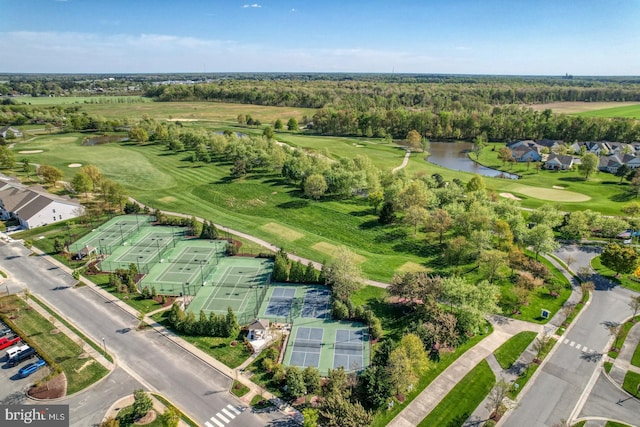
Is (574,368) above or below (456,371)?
below

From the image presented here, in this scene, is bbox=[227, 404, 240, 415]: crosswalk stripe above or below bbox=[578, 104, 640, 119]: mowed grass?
below

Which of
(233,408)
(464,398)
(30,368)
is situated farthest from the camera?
(30,368)

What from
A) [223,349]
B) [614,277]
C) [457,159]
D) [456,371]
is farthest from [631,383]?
[457,159]

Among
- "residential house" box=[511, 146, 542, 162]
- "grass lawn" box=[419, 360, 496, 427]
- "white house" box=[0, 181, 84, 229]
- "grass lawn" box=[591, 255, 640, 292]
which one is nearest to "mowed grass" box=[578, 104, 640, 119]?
"residential house" box=[511, 146, 542, 162]

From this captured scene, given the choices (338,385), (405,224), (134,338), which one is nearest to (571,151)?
(405,224)

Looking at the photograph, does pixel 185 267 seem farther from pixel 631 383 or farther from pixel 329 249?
pixel 631 383

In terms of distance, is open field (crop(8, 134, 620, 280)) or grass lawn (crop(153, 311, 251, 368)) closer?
grass lawn (crop(153, 311, 251, 368))

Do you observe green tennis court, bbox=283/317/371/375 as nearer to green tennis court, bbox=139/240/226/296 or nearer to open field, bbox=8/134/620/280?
open field, bbox=8/134/620/280

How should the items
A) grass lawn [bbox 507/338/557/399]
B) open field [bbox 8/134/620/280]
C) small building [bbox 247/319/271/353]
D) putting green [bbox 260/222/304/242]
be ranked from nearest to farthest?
grass lawn [bbox 507/338/557/399]
small building [bbox 247/319/271/353]
open field [bbox 8/134/620/280]
putting green [bbox 260/222/304/242]

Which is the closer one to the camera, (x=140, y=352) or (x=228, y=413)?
(x=228, y=413)
